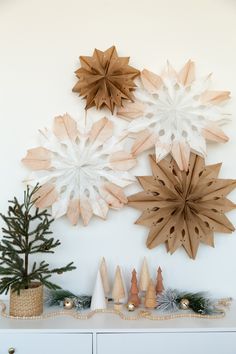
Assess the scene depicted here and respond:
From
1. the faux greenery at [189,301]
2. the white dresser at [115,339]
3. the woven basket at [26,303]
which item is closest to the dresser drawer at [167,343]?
the white dresser at [115,339]

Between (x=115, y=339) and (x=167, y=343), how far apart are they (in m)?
0.17

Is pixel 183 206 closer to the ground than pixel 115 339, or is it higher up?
higher up

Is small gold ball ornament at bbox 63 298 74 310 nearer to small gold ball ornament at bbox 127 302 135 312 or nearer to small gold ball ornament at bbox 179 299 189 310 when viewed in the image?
small gold ball ornament at bbox 127 302 135 312

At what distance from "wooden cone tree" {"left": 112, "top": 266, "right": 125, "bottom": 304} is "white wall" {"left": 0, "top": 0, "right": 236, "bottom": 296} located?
0.09m

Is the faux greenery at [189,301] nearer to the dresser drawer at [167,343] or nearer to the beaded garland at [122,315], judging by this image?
the beaded garland at [122,315]

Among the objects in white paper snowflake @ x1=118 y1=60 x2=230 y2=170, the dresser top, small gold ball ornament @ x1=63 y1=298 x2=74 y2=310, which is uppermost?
white paper snowflake @ x1=118 y1=60 x2=230 y2=170

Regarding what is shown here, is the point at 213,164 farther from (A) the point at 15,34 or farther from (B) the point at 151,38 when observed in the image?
(A) the point at 15,34

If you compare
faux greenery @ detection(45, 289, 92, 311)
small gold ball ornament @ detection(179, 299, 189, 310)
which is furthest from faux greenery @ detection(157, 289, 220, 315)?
faux greenery @ detection(45, 289, 92, 311)

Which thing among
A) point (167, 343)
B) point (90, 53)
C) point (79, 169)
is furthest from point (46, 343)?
point (90, 53)

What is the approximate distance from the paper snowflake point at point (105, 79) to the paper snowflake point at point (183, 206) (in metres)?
0.31

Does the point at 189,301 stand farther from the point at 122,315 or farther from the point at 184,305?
the point at 122,315

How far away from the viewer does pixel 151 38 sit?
5.10 ft

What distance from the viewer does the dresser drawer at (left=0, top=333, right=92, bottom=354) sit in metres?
1.14

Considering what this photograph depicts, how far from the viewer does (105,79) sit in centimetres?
148
